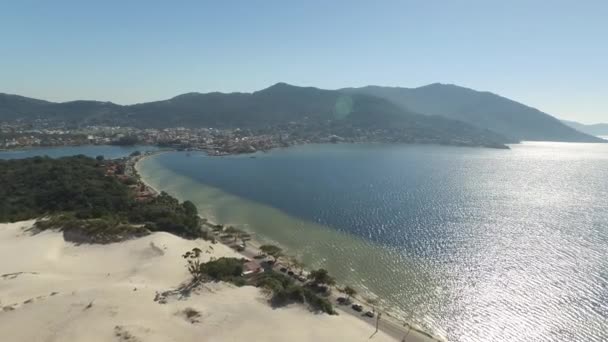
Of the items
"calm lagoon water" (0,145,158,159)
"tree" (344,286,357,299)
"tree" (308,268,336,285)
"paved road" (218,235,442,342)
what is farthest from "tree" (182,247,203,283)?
"calm lagoon water" (0,145,158,159)

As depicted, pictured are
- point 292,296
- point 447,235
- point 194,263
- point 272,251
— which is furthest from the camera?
point 447,235

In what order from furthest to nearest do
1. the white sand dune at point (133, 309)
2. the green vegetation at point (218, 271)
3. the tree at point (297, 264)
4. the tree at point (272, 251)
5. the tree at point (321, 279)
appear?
the tree at point (272, 251)
the tree at point (297, 264)
the tree at point (321, 279)
the green vegetation at point (218, 271)
the white sand dune at point (133, 309)

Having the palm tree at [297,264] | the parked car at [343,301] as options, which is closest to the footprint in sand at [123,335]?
the parked car at [343,301]

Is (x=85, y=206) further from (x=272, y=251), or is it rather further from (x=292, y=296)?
(x=292, y=296)

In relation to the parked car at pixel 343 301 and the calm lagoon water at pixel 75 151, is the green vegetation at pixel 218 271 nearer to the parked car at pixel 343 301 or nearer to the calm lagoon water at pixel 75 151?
the parked car at pixel 343 301

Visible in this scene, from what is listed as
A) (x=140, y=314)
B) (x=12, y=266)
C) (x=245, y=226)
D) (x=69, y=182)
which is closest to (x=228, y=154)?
(x=69, y=182)

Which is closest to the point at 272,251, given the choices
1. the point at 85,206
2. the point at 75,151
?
the point at 85,206

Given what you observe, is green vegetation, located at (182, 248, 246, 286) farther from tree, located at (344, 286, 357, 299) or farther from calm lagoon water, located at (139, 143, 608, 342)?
calm lagoon water, located at (139, 143, 608, 342)
